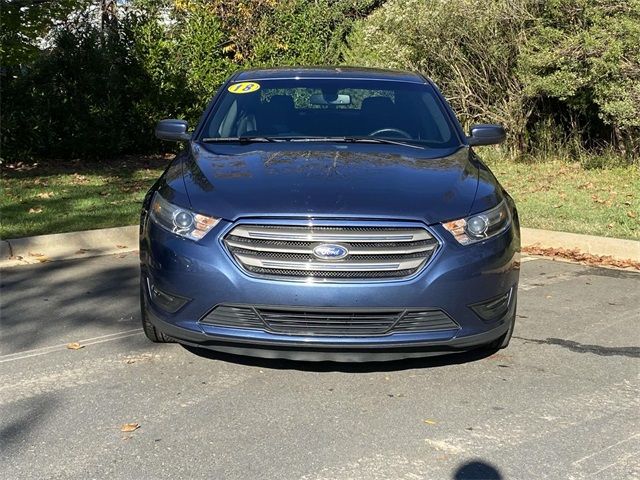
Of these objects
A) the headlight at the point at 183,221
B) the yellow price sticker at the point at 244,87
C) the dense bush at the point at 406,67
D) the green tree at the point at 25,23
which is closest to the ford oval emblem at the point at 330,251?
the headlight at the point at 183,221

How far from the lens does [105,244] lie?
7613mm

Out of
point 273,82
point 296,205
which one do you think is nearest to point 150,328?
point 296,205

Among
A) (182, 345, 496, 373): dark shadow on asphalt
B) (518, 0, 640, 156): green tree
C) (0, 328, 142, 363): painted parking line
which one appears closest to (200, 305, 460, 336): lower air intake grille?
(182, 345, 496, 373): dark shadow on asphalt

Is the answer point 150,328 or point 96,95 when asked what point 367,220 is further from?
point 96,95

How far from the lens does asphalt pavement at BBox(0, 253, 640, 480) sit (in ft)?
10.6

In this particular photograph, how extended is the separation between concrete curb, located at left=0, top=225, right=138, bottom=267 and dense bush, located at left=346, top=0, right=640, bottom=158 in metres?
7.71

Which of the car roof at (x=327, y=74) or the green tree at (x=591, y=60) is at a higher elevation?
the car roof at (x=327, y=74)

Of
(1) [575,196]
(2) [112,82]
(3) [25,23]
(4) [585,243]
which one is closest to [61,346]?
(4) [585,243]

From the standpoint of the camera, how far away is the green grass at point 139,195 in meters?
8.20

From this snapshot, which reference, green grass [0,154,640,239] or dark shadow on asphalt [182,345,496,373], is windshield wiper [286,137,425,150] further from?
green grass [0,154,640,239]

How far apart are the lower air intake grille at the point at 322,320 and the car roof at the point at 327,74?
2482mm

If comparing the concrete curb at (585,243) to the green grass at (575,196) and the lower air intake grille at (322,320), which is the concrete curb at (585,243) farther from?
the lower air intake grille at (322,320)

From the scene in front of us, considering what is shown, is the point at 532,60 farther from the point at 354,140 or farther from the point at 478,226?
the point at 478,226

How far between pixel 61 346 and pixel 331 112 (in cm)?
234
